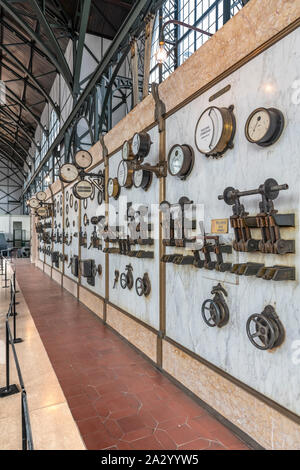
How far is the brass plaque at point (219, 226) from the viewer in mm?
2570

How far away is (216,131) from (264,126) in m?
0.51

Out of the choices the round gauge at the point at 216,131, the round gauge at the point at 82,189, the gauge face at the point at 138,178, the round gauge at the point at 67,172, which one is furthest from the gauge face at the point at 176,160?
the round gauge at the point at 67,172

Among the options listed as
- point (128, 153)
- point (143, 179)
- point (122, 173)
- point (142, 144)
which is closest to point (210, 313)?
point (143, 179)

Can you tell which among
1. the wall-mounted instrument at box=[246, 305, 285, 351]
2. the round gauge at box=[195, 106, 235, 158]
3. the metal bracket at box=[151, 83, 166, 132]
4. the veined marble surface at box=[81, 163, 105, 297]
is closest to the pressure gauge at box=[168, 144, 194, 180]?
the round gauge at box=[195, 106, 235, 158]

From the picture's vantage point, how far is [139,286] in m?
4.09

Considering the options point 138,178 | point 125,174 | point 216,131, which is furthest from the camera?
point 125,174

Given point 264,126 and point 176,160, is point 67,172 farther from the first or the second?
point 264,126

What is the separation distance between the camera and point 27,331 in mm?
4730

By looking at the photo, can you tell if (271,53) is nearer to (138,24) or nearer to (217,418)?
(217,418)

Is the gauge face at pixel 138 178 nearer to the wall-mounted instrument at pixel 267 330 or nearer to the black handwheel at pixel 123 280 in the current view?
the black handwheel at pixel 123 280

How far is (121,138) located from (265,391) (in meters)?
4.02

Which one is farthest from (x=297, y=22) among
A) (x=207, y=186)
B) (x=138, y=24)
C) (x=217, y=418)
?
(x=138, y=24)

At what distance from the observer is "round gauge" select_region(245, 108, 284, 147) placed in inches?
79.8

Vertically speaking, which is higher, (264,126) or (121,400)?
(264,126)
